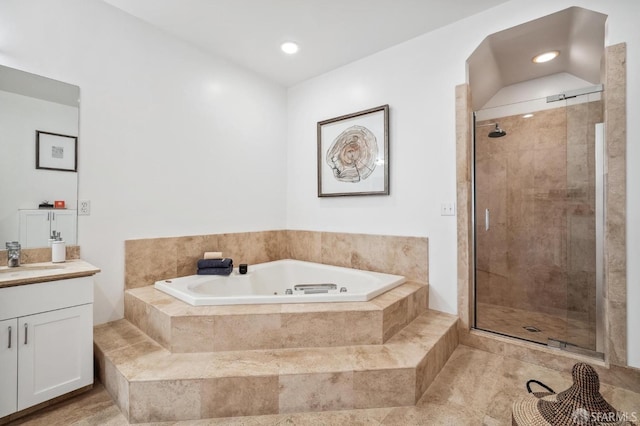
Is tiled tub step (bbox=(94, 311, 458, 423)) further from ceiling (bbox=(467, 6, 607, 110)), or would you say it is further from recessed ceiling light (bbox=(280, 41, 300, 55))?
recessed ceiling light (bbox=(280, 41, 300, 55))

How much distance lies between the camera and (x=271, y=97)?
342cm

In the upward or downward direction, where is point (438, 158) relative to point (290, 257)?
upward

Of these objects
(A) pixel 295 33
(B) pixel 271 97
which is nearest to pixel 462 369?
(A) pixel 295 33

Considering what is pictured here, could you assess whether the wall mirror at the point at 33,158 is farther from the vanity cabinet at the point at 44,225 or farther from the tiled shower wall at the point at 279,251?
the tiled shower wall at the point at 279,251

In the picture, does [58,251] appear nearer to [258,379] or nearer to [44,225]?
[44,225]

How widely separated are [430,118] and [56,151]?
279cm

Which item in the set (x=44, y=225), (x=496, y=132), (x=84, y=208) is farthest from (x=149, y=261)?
(x=496, y=132)

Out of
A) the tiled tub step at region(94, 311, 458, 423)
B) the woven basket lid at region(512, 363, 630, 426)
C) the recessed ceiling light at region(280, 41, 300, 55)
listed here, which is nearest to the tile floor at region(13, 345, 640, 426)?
the tiled tub step at region(94, 311, 458, 423)

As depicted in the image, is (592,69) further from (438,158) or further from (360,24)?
(360,24)

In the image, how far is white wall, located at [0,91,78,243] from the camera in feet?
5.89

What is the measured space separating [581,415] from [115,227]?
282 centimetres

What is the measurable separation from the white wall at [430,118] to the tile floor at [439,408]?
0.48m

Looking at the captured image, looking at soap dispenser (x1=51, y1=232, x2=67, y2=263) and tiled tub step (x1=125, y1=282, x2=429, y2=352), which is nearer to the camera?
tiled tub step (x1=125, y1=282, x2=429, y2=352)

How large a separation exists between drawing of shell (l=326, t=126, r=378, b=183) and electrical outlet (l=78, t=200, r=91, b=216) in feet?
6.90
